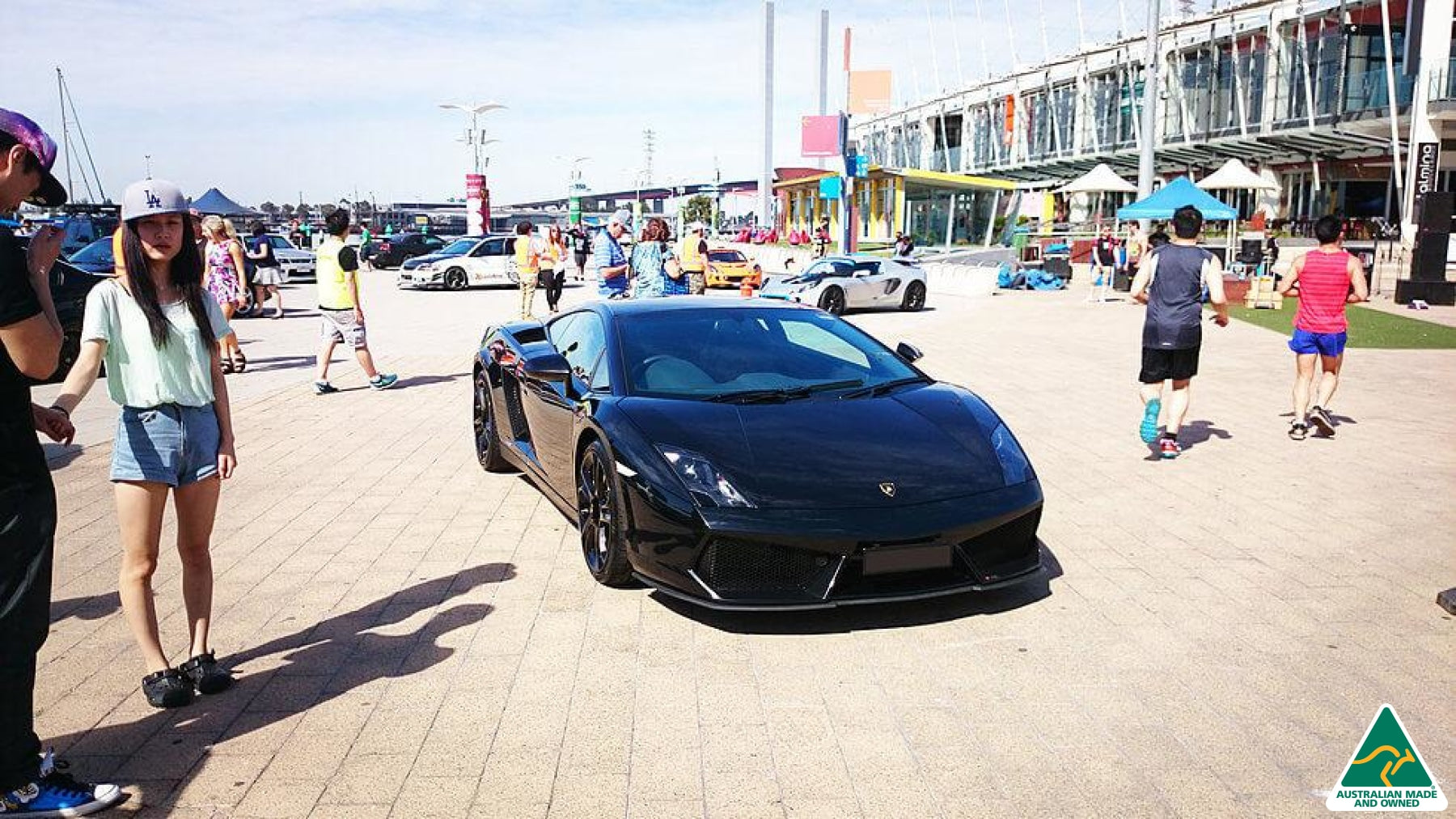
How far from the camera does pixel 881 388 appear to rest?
5.55 metres

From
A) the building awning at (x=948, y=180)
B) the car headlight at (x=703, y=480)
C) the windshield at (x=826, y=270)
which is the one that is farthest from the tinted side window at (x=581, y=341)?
the building awning at (x=948, y=180)

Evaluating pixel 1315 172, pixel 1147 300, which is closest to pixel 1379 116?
pixel 1315 172

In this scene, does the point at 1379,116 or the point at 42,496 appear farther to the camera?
the point at 1379,116

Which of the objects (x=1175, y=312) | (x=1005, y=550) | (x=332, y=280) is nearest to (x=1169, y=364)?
(x=1175, y=312)

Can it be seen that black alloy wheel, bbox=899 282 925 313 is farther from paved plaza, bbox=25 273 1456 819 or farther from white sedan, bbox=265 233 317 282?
white sedan, bbox=265 233 317 282

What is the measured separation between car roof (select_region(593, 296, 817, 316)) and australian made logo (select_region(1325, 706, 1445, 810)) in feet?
12.1

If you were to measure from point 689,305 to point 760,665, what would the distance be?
264cm

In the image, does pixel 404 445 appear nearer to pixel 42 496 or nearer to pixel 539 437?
pixel 539 437

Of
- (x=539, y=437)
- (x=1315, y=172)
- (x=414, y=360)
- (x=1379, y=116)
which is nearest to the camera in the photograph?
(x=539, y=437)

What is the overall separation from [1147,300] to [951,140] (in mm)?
72307

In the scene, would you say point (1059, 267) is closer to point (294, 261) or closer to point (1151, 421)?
point (294, 261)

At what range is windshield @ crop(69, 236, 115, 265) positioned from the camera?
57.5ft

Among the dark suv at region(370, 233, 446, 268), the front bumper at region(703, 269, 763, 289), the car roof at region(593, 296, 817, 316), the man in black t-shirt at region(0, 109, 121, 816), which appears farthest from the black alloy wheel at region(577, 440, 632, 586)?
the dark suv at region(370, 233, 446, 268)

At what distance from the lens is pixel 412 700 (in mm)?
3900
